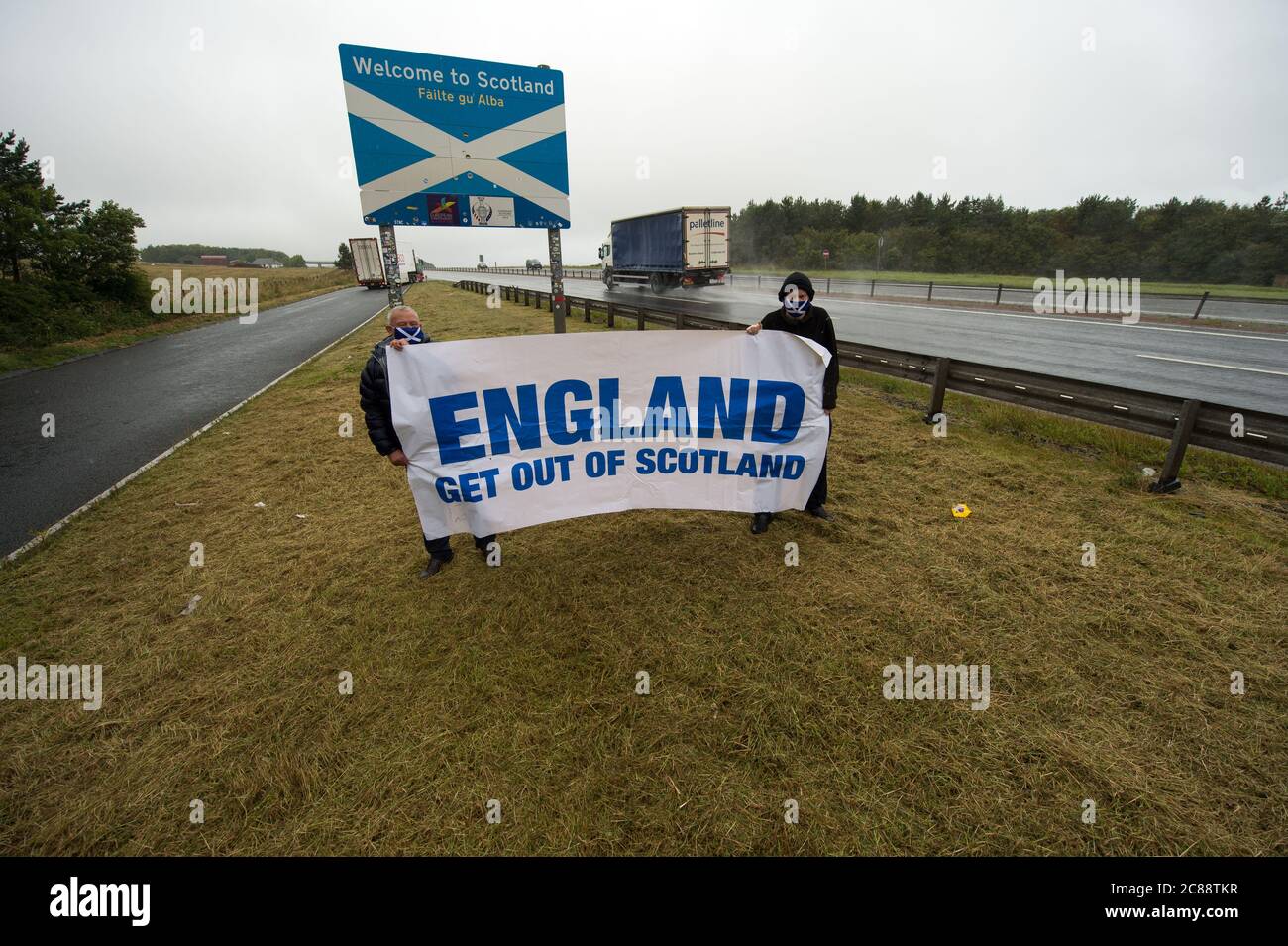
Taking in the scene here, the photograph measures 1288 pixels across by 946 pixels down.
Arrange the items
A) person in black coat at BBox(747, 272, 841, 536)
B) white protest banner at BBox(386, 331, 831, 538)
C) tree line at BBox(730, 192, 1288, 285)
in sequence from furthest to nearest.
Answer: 1. tree line at BBox(730, 192, 1288, 285)
2. person in black coat at BBox(747, 272, 841, 536)
3. white protest banner at BBox(386, 331, 831, 538)

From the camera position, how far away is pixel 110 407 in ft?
31.5

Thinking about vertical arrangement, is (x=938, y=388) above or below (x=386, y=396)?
below

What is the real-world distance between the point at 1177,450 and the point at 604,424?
6113 millimetres

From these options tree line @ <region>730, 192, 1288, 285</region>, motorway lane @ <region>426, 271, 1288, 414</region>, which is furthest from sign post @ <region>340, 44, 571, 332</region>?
tree line @ <region>730, 192, 1288, 285</region>

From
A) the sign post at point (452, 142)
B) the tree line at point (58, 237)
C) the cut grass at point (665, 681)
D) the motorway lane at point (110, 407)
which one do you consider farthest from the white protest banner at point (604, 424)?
the tree line at point (58, 237)

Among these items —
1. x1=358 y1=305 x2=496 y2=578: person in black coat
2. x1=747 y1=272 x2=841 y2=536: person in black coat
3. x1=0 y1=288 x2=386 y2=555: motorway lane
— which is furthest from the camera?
x1=0 y1=288 x2=386 y2=555: motorway lane

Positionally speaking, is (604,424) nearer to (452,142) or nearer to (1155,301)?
(452,142)

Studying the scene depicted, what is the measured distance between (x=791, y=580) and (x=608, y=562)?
5.14 feet

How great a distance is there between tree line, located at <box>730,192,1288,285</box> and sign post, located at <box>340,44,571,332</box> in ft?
170

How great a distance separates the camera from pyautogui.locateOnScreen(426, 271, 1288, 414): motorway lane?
9977 millimetres

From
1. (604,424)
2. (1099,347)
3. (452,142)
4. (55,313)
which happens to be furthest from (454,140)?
(55,313)

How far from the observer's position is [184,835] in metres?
2.33

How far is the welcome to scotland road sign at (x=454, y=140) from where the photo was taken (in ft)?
16.8

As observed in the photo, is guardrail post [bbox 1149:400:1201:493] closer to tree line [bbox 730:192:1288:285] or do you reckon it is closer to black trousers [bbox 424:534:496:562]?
black trousers [bbox 424:534:496:562]
